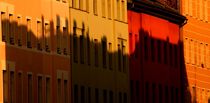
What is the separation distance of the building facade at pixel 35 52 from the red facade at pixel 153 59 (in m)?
16.9

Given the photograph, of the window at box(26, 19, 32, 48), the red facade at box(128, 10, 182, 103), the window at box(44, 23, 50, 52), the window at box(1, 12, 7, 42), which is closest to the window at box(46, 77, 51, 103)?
the window at box(44, 23, 50, 52)

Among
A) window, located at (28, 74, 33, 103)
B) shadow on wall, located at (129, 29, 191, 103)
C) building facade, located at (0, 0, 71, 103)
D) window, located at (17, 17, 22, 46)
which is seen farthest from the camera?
shadow on wall, located at (129, 29, 191, 103)

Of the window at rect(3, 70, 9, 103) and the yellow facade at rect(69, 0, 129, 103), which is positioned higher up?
the yellow facade at rect(69, 0, 129, 103)

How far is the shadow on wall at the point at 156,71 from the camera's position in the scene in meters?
122

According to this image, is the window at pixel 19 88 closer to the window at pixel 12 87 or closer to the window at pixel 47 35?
the window at pixel 12 87

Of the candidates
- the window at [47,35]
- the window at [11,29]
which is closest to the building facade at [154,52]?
the window at [47,35]

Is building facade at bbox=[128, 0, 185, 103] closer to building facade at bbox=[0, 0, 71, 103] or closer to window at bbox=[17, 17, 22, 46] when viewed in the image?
building facade at bbox=[0, 0, 71, 103]

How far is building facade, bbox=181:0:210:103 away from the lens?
137000 mm

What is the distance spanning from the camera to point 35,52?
98000 mm

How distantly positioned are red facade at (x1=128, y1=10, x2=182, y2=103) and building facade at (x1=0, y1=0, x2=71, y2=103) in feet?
55.5

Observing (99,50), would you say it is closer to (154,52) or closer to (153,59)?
(153,59)

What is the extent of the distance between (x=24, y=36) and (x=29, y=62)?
167 cm

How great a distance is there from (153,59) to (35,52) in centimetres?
2989

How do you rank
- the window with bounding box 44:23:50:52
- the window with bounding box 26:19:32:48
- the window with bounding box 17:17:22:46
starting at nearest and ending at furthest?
1. the window with bounding box 17:17:22:46
2. the window with bounding box 26:19:32:48
3. the window with bounding box 44:23:50:52
